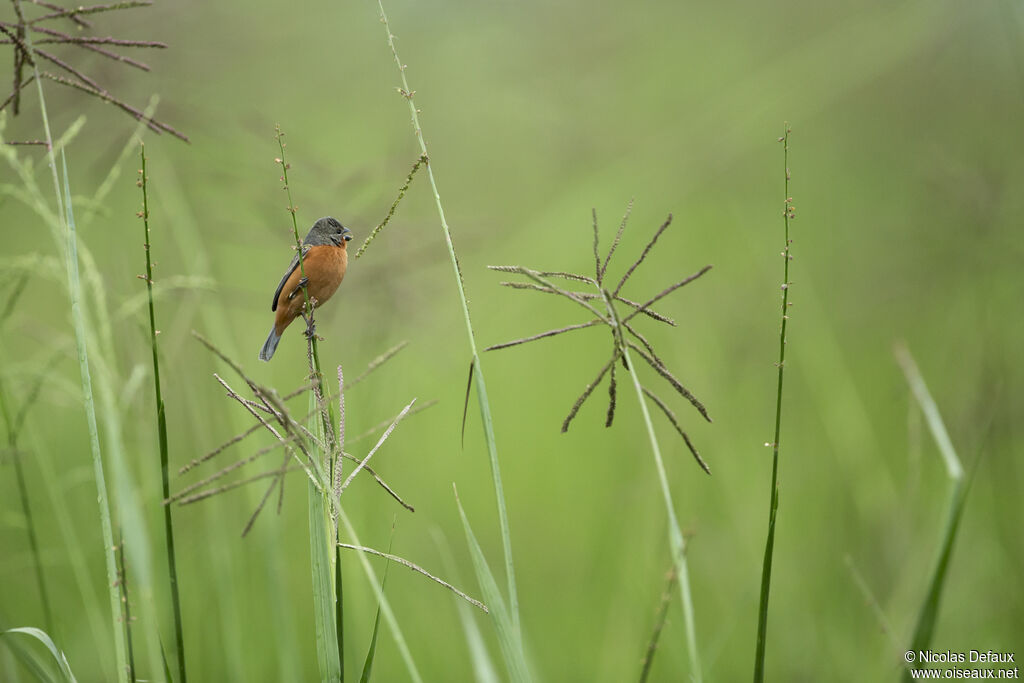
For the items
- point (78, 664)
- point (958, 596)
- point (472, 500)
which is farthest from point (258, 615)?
point (958, 596)

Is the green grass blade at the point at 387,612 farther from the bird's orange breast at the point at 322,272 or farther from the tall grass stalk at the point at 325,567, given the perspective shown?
the bird's orange breast at the point at 322,272

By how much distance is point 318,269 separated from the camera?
1.27 meters

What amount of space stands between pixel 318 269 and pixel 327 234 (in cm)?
12

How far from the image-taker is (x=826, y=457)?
9.23ft

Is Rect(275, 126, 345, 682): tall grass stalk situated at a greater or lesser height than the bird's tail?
lesser

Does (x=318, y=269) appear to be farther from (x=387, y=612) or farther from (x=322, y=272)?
(x=387, y=612)

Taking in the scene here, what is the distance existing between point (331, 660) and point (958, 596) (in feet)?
6.36

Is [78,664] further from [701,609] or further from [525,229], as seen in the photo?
[701,609]

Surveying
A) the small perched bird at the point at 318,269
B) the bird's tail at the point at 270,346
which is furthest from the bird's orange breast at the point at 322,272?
the bird's tail at the point at 270,346

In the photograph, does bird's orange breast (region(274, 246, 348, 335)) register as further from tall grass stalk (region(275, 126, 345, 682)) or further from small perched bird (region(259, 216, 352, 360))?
tall grass stalk (region(275, 126, 345, 682))

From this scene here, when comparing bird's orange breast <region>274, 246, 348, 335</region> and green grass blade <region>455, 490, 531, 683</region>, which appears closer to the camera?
green grass blade <region>455, 490, 531, 683</region>

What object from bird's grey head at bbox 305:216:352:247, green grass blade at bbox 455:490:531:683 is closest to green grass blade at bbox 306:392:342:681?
green grass blade at bbox 455:490:531:683

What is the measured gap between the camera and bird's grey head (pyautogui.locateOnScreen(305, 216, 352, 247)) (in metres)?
1.35

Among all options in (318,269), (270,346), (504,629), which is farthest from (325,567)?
(270,346)
